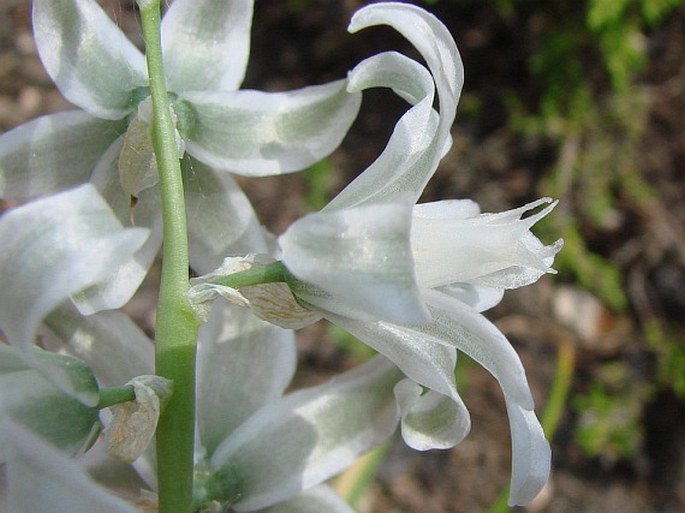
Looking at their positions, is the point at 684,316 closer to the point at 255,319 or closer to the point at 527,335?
the point at 527,335

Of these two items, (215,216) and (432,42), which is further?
(215,216)

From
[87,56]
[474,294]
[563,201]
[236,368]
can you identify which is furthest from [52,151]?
[563,201]

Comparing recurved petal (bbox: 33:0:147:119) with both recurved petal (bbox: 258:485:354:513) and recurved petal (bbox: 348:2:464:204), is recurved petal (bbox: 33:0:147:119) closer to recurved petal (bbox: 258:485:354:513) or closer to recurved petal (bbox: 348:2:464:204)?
recurved petal (bbox: 348:2:464:204)

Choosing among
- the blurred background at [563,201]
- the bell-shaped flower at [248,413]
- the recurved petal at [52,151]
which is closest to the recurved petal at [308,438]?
the bell-shaped flower at [248,413]

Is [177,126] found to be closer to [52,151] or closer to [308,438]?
[52,151]

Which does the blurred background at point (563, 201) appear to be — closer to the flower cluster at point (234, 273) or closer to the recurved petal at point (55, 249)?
the flower cluster at point (234, 273)
